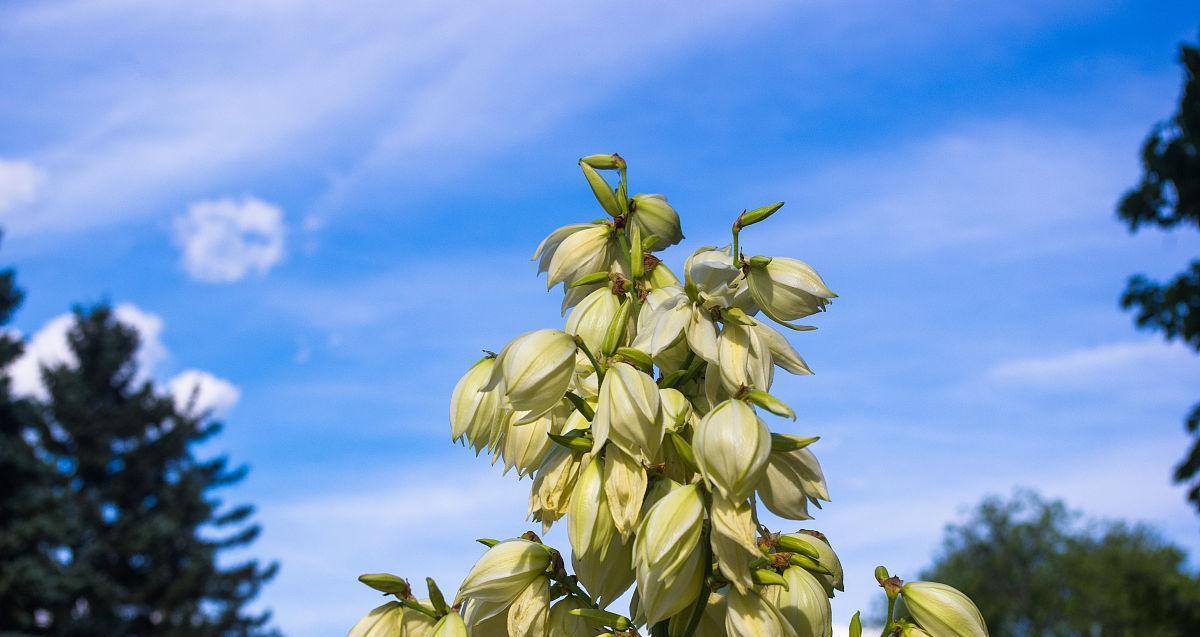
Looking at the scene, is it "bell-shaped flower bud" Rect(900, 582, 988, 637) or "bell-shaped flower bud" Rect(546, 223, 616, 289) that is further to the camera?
"bell-shaped flower bud" Rect(546, 223, 616, 289)

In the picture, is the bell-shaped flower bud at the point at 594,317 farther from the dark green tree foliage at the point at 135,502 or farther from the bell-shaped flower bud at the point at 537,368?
the dark green tree foliage at the point at 135,502

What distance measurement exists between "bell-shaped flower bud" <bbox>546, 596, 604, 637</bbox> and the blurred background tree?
21789mm

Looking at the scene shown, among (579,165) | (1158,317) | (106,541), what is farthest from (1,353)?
(579,165)

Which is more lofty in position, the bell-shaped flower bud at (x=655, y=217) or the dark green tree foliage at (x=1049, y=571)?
the dark green tree foliage at (x=1049, y=571)

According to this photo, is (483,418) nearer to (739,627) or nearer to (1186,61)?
(739,627)

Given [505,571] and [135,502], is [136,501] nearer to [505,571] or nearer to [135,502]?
[135,502]

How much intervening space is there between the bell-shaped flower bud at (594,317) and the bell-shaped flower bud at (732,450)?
0.98 feet

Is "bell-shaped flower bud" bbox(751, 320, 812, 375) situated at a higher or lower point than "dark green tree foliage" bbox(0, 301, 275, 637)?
lower

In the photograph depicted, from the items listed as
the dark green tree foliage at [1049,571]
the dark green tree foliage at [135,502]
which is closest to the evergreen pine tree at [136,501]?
the dark green tree foliage at [135,502]

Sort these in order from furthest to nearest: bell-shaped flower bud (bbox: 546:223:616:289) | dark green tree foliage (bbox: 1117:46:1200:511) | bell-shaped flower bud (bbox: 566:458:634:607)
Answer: dark green tree foliage (bbox: 1117:46:1200:511)
bell-shaped flower bud (bbox: 546:223:616:289)
bell-shaped flower bud (bbox: 566:458:634:607)

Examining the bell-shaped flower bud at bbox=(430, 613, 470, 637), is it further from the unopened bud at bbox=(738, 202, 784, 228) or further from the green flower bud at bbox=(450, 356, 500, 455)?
the unopened bud at bbox=(738, 202, 784, 228)

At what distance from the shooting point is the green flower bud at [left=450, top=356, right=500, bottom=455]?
63.5 inches

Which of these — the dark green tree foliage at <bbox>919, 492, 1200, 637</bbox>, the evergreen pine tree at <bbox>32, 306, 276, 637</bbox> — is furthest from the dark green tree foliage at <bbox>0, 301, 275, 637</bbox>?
the dark green tree foliage at <bbox>919, 492, 1200, 637</bbox>

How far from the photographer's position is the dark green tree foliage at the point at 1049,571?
103ft
